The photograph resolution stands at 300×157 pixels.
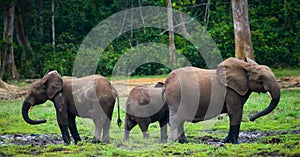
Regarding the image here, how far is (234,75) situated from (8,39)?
900 inches

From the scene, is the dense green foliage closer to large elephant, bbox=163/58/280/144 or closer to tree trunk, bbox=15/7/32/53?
tree trunk, bbox=15/7/32/53

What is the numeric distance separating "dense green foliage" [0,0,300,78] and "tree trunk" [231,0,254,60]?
296 inches

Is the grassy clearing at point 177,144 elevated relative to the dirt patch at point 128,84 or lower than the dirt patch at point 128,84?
elevated

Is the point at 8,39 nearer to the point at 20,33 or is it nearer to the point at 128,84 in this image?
the point at 20,33

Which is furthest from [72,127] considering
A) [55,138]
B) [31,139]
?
[31,139]

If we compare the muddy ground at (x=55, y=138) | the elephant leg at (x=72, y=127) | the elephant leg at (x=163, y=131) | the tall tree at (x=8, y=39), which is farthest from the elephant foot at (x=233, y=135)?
the tall tree at (x=8, y=39)

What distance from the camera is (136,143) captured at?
12.5 meters

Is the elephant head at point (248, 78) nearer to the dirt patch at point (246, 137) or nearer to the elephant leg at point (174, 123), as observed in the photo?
the dirt patch at point (246, 137)

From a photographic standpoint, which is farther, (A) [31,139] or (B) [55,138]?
(B) [55,138]

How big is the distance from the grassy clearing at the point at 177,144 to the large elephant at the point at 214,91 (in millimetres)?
590

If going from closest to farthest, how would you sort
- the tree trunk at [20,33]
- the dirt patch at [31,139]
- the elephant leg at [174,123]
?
the elephant leg at [174,123] < the dirt patch at [31,139] < the tree trunk at [20,33]

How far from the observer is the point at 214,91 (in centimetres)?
1188

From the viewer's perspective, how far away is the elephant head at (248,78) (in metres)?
11.2

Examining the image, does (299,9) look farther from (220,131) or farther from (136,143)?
(136,143)
